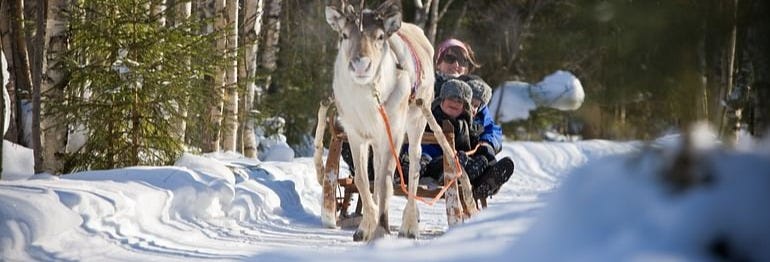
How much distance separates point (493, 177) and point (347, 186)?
4.24 ft

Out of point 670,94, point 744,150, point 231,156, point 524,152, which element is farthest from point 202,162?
point 524,152

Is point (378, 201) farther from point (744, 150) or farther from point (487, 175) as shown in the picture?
point (744, 150)

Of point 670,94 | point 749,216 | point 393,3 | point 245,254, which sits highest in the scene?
point 393,3

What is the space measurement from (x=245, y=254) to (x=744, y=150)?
4283 mm

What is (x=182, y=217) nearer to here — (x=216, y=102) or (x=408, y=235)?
(x=408, y=235)

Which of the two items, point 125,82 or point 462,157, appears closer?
point 462,157

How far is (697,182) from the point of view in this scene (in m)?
1.90

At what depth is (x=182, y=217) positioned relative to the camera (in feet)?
24.6

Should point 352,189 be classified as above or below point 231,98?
below

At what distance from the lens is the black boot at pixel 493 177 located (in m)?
8.04

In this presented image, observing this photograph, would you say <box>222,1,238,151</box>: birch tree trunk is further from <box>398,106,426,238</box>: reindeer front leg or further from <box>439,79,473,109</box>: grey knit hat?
<box>398,106,426,238</box>: reindeer front leg

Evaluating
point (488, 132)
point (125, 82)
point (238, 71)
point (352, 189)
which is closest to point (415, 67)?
point (352, 189)

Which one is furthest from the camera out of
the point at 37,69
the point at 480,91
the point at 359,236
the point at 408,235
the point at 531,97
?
the point at 531,97

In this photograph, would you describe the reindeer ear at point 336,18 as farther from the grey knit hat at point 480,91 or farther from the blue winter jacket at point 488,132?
the blue winter jacket at point 488,132
